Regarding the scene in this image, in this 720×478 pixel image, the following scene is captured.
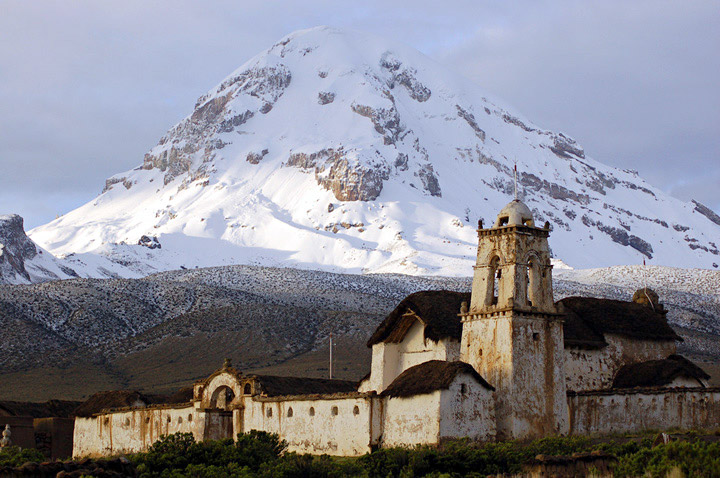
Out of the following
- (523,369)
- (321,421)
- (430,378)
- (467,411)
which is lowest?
(321,421)

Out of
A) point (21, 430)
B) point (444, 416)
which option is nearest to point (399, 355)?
point (444, 416)

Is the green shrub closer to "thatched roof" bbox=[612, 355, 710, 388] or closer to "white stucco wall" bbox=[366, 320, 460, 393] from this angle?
"thatched roof" bbox=[612, 355, 710, 388]

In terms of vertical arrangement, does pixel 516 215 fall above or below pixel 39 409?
above

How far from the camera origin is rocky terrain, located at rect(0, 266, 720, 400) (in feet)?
325

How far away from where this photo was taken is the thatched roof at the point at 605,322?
49719 mm

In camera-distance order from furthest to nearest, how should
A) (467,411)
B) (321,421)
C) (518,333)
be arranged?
(321,421)
(518,333)
(467,411)

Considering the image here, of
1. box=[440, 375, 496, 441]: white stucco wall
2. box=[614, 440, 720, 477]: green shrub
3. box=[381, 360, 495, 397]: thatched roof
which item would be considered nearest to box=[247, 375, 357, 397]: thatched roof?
box=[381, 360, 495, 397]: thatched roof

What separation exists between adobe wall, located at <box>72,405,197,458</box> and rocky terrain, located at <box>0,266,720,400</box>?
105ft

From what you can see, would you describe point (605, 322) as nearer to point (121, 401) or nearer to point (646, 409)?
point (646, 409)

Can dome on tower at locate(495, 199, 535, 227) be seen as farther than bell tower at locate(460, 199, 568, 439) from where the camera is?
Yes

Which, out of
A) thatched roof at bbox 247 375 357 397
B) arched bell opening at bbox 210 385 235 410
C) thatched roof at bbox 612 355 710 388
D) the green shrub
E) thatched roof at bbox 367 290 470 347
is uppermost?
thatched roof at bbox 367 290 470 347

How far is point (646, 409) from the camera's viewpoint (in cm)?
4469

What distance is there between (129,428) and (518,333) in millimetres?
21541

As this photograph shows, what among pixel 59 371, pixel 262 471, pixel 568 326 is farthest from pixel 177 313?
pixel 262 471
